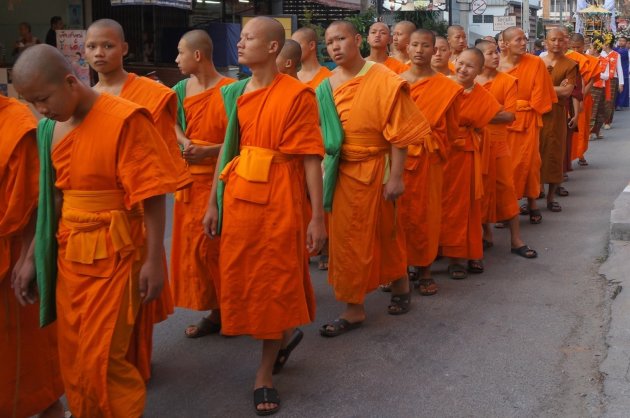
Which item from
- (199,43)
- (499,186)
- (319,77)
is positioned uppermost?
(199,43)

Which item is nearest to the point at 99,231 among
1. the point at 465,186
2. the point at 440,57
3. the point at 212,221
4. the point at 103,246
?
the point at 103,246

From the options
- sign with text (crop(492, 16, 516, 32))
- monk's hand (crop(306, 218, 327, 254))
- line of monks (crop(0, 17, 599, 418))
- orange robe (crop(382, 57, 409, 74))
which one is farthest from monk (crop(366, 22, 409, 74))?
sign with text (crop(492, 16, 516, 32))

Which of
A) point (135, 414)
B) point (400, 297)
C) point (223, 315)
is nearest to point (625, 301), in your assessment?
point (400, 297)

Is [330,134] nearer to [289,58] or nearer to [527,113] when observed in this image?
[289,58]

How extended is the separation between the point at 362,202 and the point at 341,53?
92cm

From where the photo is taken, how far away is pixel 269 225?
4.26 metres

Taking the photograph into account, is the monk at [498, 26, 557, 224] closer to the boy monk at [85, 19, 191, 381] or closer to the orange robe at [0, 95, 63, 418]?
the boy monk at [85, 19, 191, 381]

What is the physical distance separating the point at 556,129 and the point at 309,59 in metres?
3.26

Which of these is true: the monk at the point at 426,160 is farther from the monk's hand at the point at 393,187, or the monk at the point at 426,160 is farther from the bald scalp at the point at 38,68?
the bald scalp at the point at 38,68

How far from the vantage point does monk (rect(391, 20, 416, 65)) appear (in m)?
8.90

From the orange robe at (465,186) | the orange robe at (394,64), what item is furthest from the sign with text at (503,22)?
the orange robe at (465,186)

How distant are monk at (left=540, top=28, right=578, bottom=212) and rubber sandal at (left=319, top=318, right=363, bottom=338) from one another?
4598 mm

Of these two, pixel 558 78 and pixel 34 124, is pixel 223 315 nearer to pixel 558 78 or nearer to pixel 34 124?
pixel 34 124

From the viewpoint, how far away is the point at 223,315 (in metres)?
4.34
